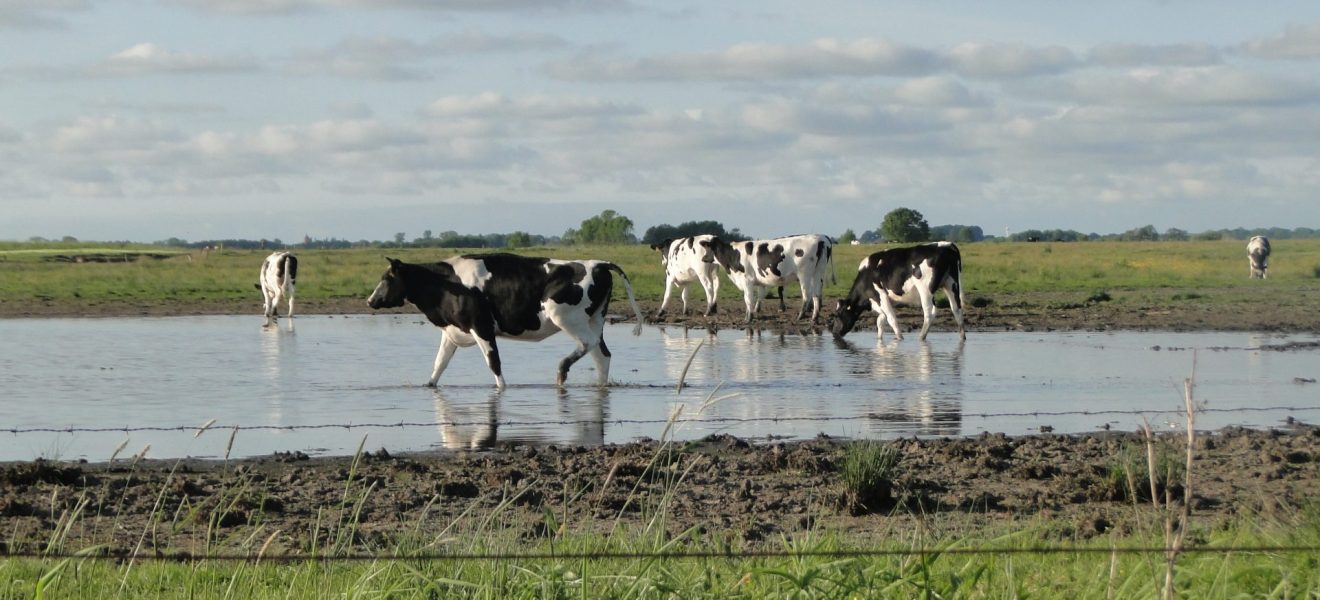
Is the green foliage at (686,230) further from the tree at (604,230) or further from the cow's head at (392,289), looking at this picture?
the cow's head at (392,289)

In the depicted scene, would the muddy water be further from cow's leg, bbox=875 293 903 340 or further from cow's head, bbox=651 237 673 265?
cow's head, bbox=651 237 673 265

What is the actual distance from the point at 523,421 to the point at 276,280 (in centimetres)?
1752

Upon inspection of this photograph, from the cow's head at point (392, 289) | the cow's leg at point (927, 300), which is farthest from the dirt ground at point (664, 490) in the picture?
the cow's leg at point (927, 300)

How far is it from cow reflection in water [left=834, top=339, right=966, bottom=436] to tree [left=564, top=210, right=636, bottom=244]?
99.9 metres

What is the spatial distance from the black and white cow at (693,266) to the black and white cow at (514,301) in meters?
13.6

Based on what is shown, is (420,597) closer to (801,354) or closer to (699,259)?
(801,354)

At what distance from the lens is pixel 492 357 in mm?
17578

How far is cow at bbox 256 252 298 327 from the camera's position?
3080 centimetres

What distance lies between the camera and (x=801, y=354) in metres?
22.6

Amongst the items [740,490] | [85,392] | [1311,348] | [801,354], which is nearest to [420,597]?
[740,490]

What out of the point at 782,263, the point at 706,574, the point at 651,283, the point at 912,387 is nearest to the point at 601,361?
the point at 912,387

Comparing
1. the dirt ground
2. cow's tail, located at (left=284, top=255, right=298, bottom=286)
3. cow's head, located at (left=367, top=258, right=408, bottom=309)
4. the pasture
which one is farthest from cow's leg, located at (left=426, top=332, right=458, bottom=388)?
the pasture

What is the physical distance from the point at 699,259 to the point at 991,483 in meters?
22.7

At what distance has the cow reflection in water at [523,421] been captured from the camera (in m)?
13.2
